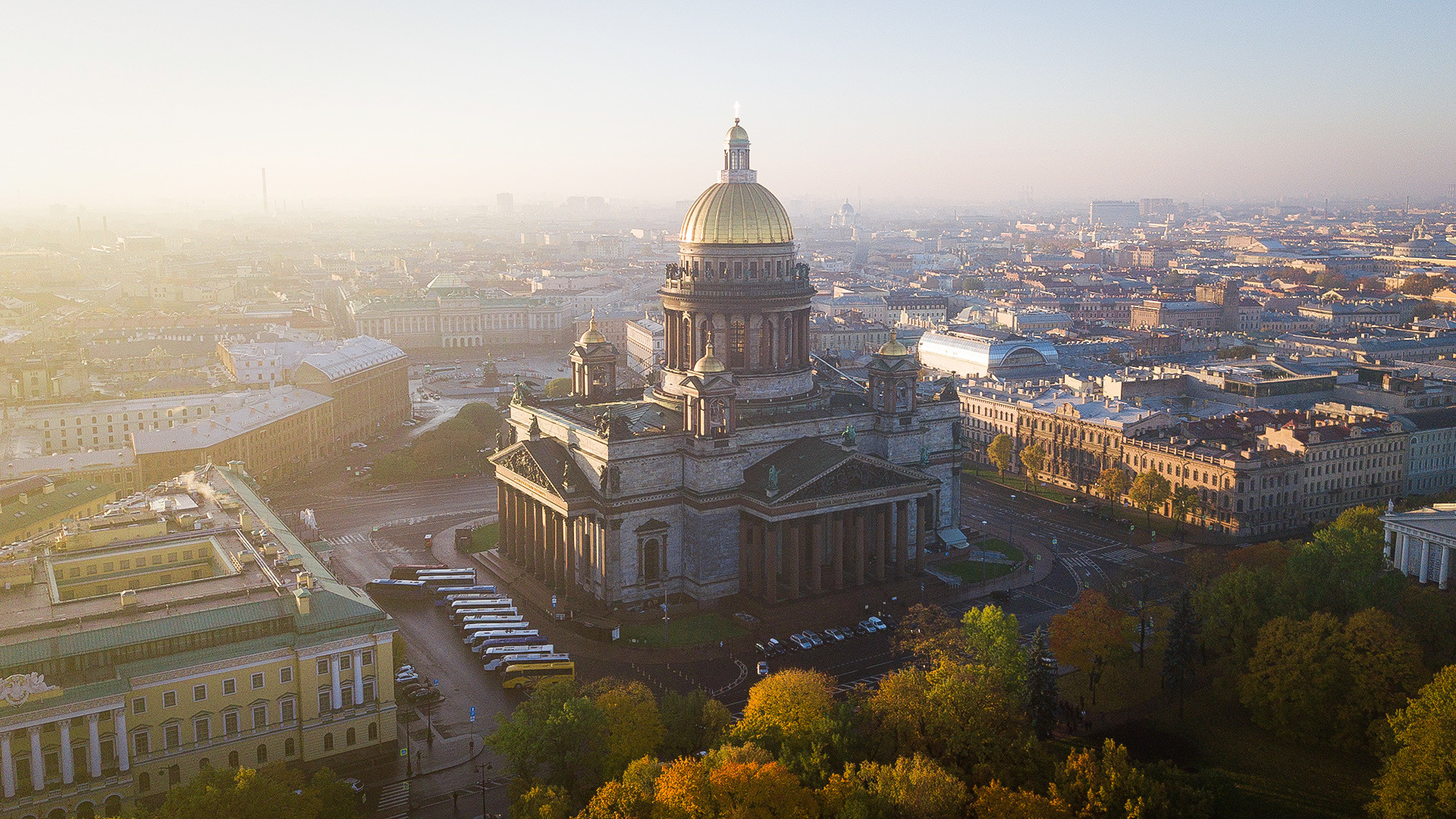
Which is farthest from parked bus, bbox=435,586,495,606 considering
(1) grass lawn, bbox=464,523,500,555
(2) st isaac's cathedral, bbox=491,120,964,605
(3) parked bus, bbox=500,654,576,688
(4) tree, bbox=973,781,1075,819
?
(4) tree, bbox=973,781,1075,819

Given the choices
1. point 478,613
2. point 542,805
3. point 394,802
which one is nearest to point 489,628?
point 478,613

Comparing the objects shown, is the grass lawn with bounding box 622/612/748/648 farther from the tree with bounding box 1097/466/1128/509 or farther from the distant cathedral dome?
the tree with bounding box 1097/466/1128/509

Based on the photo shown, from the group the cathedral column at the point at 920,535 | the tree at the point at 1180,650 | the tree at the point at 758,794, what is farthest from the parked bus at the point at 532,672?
the tree at the point at 1180,650

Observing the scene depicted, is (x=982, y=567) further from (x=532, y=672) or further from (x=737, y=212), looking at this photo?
(x=532, y=672)

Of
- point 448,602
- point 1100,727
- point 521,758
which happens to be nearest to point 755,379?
point 448,602

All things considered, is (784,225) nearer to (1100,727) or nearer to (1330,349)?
(1100,727)

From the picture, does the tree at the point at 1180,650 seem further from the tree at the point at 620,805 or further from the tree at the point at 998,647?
the tree at the point at 620,805

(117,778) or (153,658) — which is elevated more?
(153,658)
